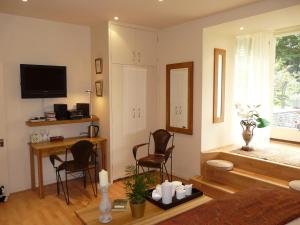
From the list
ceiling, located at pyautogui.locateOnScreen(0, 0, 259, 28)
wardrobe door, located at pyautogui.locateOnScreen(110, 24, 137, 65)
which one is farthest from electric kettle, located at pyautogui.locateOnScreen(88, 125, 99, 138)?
ceiling, located at pyautogui.locateOnScreen(0, 0, 259, 28)

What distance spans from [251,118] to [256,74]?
0.83m

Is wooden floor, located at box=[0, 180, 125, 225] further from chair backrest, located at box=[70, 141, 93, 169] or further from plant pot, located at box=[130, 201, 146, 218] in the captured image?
plant pot, located at box=[130, 201, 146, 218]

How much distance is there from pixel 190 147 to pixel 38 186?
2496 millimetres

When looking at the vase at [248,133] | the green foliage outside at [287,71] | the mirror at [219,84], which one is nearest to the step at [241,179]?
the vase at [248,133]

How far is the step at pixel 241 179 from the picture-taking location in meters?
3.31

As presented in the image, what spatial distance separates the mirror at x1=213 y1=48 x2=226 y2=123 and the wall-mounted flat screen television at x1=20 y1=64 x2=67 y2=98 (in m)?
2.46

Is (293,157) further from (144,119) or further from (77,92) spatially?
(77,92)

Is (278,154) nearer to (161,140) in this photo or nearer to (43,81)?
(161,140)

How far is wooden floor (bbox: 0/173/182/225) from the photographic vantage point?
119 inches

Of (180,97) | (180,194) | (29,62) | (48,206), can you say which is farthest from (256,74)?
(48,206)

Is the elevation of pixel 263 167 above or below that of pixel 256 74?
below

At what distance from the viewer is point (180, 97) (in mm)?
4316

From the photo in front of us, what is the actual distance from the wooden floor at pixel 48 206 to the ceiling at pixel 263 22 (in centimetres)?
294

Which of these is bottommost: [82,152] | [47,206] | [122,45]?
[47,206]
